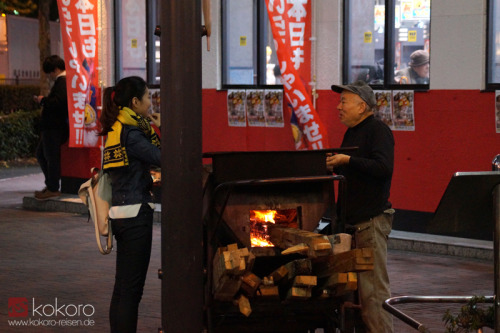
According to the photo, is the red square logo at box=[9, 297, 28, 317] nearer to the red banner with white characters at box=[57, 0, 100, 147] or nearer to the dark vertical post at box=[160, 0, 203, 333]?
the dark vertical post at box=[160, 0, 203, 333]

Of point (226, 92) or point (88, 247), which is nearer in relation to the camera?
point (88, 247)

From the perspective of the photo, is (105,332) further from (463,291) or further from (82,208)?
(82,208)

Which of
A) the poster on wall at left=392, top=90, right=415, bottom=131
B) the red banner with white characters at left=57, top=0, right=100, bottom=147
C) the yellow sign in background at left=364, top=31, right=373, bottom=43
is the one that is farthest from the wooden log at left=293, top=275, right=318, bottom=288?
the red banner with white characters at left=57, top=0, right=100, bottom=147

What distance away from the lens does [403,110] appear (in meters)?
11.5

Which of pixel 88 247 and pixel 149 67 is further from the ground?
pixel 149 67

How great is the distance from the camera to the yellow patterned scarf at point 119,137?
6344 mm

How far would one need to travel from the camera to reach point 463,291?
8797 mm

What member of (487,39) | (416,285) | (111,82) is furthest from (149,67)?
(416,285)

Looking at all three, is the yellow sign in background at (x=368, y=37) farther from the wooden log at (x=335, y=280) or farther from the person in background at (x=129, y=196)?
the wooden log at (x=335, y=280)

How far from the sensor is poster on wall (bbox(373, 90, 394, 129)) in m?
11.6

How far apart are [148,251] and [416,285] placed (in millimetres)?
3615

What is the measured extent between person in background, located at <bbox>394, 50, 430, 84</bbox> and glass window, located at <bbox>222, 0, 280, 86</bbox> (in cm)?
217

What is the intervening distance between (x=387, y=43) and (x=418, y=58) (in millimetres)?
508

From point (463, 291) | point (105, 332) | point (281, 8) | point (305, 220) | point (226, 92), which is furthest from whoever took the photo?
point (226, 92)
